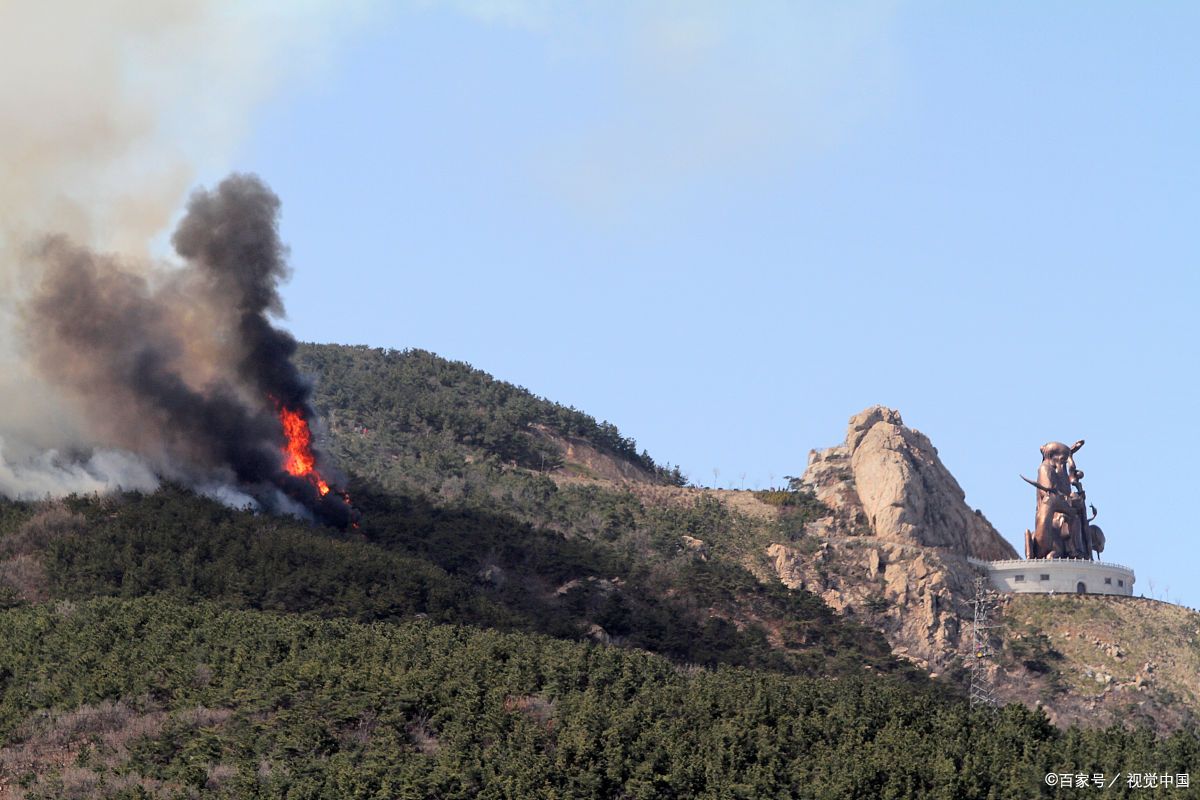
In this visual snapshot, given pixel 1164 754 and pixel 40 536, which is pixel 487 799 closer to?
pixel 1164 754

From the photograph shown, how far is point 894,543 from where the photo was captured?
13812 cm

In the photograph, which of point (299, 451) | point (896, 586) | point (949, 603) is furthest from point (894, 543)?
point (299, 451)

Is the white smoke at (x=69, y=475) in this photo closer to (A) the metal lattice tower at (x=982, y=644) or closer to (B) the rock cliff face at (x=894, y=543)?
(B) the rock cliff face at (x=894, y=543)

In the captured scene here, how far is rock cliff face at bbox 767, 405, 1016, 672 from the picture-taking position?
13038 cm

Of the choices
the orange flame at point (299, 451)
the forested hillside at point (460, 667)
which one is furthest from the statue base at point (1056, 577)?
the orange flame at point (299, 451)

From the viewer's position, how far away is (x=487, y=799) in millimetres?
80938

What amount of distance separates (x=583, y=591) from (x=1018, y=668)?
28.3m

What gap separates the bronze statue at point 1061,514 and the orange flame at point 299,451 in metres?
50.4

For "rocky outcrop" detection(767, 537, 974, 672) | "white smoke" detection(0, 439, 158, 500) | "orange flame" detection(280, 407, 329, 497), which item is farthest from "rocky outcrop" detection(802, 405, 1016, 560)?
"white smoke" detection(0, 439, 158, 500)

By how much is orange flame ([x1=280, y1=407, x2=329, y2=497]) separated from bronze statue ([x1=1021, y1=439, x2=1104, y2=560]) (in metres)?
50.4

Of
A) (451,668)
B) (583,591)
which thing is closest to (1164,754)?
(451,668)

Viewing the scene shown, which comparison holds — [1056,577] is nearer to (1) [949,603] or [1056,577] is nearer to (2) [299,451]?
(1) [949,603]

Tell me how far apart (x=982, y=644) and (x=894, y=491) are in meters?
16.0

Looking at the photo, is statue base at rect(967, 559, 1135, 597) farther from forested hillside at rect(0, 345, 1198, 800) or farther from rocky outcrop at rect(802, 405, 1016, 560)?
forested hillside at rect(0, 345, 1198, 800)
